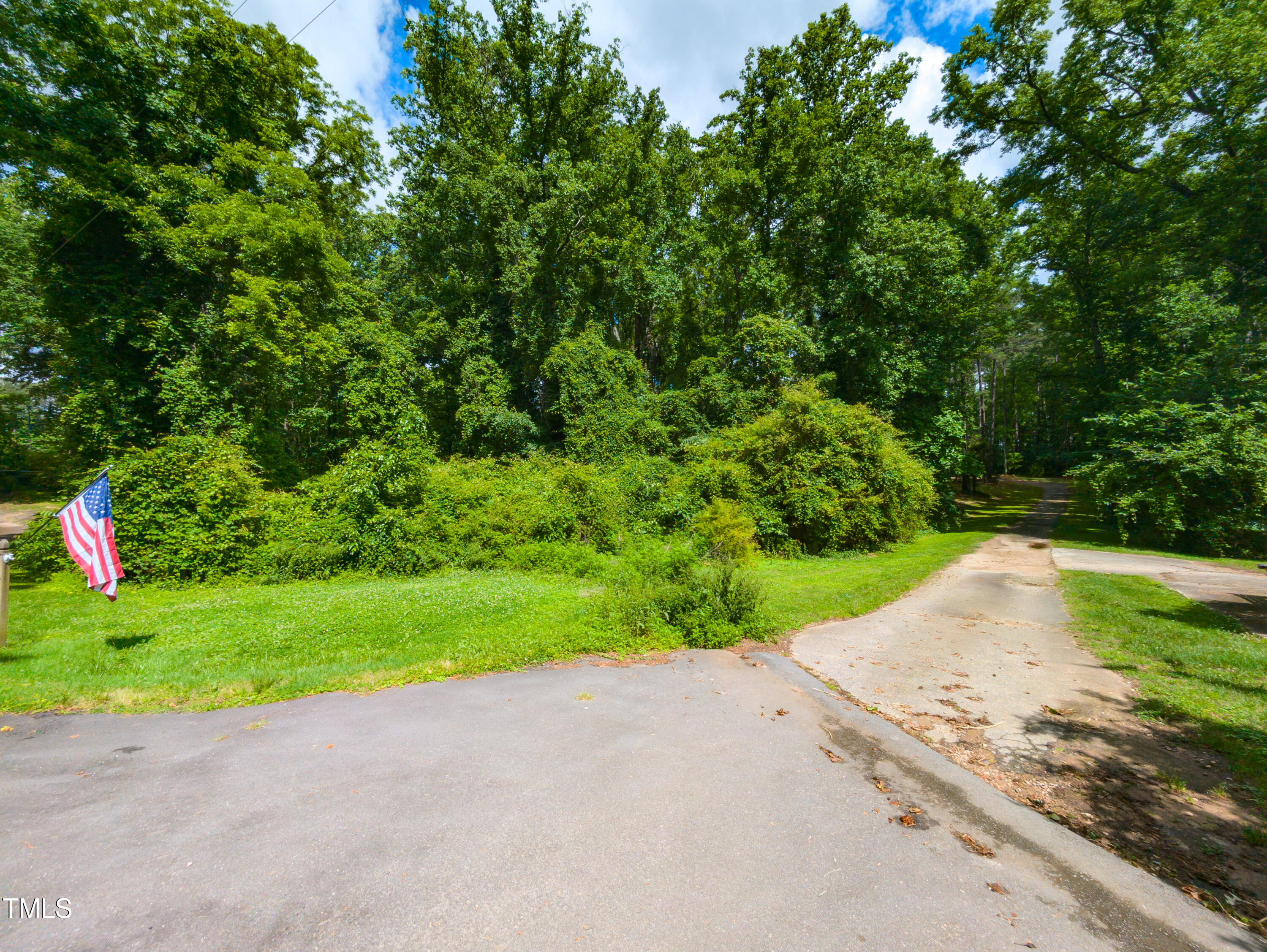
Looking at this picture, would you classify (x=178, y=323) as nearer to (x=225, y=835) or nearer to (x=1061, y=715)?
(x=225, y=835)

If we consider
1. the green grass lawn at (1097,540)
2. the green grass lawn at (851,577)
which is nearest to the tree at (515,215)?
the green grass lawn at (851,577)

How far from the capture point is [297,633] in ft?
23.5

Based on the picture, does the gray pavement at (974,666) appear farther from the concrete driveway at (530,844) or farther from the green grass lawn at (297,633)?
the concrete driveway at (530,844)

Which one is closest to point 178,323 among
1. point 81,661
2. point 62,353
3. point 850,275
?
point 62,353

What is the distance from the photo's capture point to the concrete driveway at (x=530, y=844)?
239cm

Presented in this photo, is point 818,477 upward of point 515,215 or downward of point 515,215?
downward

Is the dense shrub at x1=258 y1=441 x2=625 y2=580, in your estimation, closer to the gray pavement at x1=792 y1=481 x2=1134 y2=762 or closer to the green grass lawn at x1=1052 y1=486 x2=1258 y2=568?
the gray pavement at x1=792 y1=481 x2=1134 y2=762

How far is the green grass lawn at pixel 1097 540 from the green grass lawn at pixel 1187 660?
6.08 m

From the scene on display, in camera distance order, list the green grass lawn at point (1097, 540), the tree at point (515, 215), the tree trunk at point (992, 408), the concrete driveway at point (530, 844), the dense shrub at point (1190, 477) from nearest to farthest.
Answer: the concrete driveway at point (530, 844), the dense shrub at point (1190, 477), the green grass lawn at point (1097, 540), the tree at point (515, 215), the tree trunk at point (992, 408)

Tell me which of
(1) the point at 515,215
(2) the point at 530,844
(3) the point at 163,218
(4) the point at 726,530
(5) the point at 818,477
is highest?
(1) the point at 515,215

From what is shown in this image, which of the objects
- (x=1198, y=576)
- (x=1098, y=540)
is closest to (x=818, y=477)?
(x=1198, y=576)

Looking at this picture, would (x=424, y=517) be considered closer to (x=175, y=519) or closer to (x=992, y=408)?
(x=175, y=519)

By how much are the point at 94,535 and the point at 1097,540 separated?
26998 mm

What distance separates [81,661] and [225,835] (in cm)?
544
